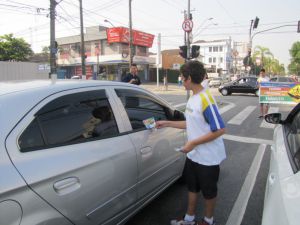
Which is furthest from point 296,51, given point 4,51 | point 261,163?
point 261,163

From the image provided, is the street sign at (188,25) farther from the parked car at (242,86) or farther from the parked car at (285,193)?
the parked car at (242,86)

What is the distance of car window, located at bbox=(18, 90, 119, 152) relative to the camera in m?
1.93

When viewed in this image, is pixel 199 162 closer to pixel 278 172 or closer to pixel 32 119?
pixel 278 172

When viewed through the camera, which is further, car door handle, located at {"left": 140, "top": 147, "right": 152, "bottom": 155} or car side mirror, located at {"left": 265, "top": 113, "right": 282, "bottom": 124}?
car side mirror, located at {"left": 265, "top": 113, "right": 282, "bottom": 124}

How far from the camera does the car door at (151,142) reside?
9.38 ft

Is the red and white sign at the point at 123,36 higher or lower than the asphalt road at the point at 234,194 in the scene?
higher

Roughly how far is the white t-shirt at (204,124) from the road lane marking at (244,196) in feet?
3.15

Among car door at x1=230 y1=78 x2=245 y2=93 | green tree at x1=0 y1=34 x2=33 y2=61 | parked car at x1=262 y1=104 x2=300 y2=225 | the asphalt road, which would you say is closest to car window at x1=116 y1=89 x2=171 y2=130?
the asphalt road

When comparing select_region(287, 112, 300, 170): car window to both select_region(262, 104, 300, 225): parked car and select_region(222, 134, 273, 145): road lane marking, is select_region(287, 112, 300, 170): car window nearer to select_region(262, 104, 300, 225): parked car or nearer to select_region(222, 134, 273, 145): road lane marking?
select_region(262, 104, 300, 225): parked car

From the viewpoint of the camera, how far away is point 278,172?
6.50 feet

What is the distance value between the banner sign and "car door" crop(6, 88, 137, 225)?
978cm

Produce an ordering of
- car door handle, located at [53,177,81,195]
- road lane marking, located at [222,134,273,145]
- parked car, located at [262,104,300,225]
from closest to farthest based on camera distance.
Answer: parked car, located at [262,104,300,225]
car door handle, located at [53,177,81,195]
road lane marking, located at [222,134,273,145]

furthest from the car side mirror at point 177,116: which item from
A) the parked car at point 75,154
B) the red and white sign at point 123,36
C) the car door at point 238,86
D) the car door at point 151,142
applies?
the red and white sign at point 123,36

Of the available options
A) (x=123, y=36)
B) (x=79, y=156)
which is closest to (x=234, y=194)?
(x=79, y=156)
